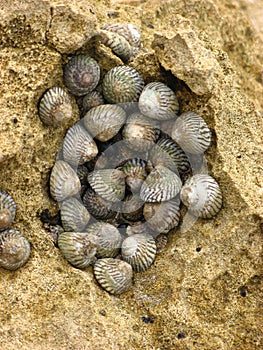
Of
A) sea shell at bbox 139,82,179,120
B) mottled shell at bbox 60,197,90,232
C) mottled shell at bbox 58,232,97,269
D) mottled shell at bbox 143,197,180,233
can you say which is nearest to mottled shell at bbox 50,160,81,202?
mottled shell at bbox 60,197,90,232

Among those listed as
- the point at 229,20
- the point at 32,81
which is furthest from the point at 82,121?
the point at 229,20

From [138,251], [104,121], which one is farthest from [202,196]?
[104,121]

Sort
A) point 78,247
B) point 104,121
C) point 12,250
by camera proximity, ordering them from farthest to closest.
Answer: point 104,121
point 78,247
point 12,250

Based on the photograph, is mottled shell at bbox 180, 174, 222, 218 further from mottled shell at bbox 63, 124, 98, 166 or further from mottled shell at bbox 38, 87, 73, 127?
mottled shell at bbox 38, 87, 73, 127

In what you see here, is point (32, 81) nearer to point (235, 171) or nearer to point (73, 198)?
point (73, 198)

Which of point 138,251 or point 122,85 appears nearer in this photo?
point 138,251

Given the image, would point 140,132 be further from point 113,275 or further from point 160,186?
point 113,275

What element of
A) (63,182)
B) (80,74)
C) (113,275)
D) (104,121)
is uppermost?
(80,74)
